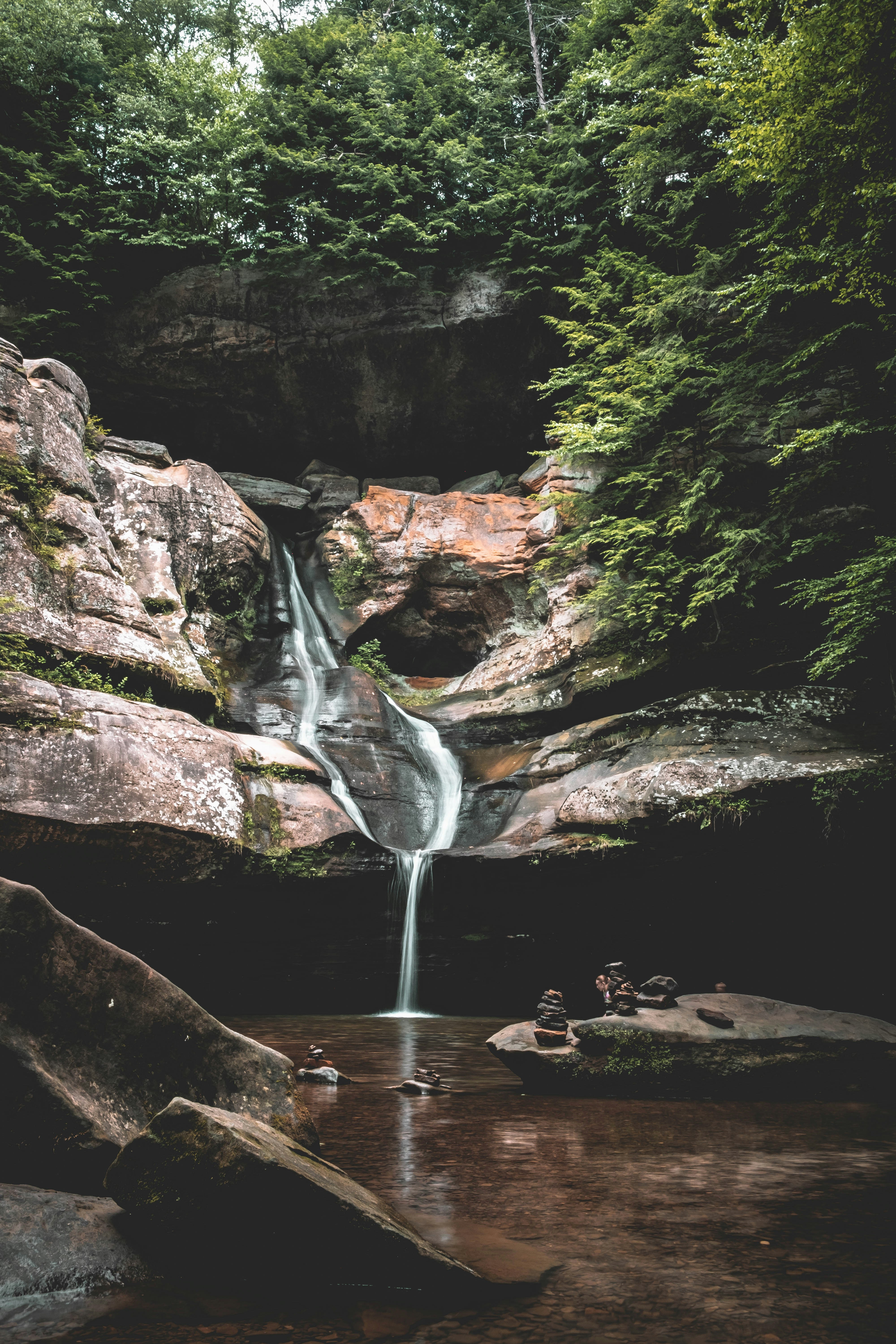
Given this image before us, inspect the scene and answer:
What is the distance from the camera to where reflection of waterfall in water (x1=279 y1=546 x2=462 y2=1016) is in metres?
10.6

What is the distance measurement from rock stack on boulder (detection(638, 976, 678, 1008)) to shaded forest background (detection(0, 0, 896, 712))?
16.5 ft

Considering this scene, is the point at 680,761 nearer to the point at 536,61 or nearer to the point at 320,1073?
the point at 320,1073

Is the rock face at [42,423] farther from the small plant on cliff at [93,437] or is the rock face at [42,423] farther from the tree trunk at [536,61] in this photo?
the tree trunk at [536,61]

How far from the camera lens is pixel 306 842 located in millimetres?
10195

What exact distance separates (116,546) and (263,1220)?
12.6 meters

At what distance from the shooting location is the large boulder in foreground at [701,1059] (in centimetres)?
543

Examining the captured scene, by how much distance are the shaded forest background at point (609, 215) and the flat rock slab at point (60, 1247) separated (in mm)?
8803

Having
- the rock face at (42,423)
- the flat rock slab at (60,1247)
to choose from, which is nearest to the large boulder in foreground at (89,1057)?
the flat rock slab at (60,1247)

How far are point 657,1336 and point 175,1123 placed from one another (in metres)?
1.58

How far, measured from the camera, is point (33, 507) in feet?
35.7

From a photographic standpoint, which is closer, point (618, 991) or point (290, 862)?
point (618, 991)

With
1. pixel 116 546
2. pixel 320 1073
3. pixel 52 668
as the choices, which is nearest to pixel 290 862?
pixel 52 668

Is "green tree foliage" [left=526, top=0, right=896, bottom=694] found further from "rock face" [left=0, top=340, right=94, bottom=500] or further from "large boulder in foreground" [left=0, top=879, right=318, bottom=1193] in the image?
"large boulder in foreground" [left=0, top=879, right=318, bottom=1193]

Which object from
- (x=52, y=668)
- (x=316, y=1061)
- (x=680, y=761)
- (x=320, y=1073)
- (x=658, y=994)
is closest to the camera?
(x=320, y=1073)
